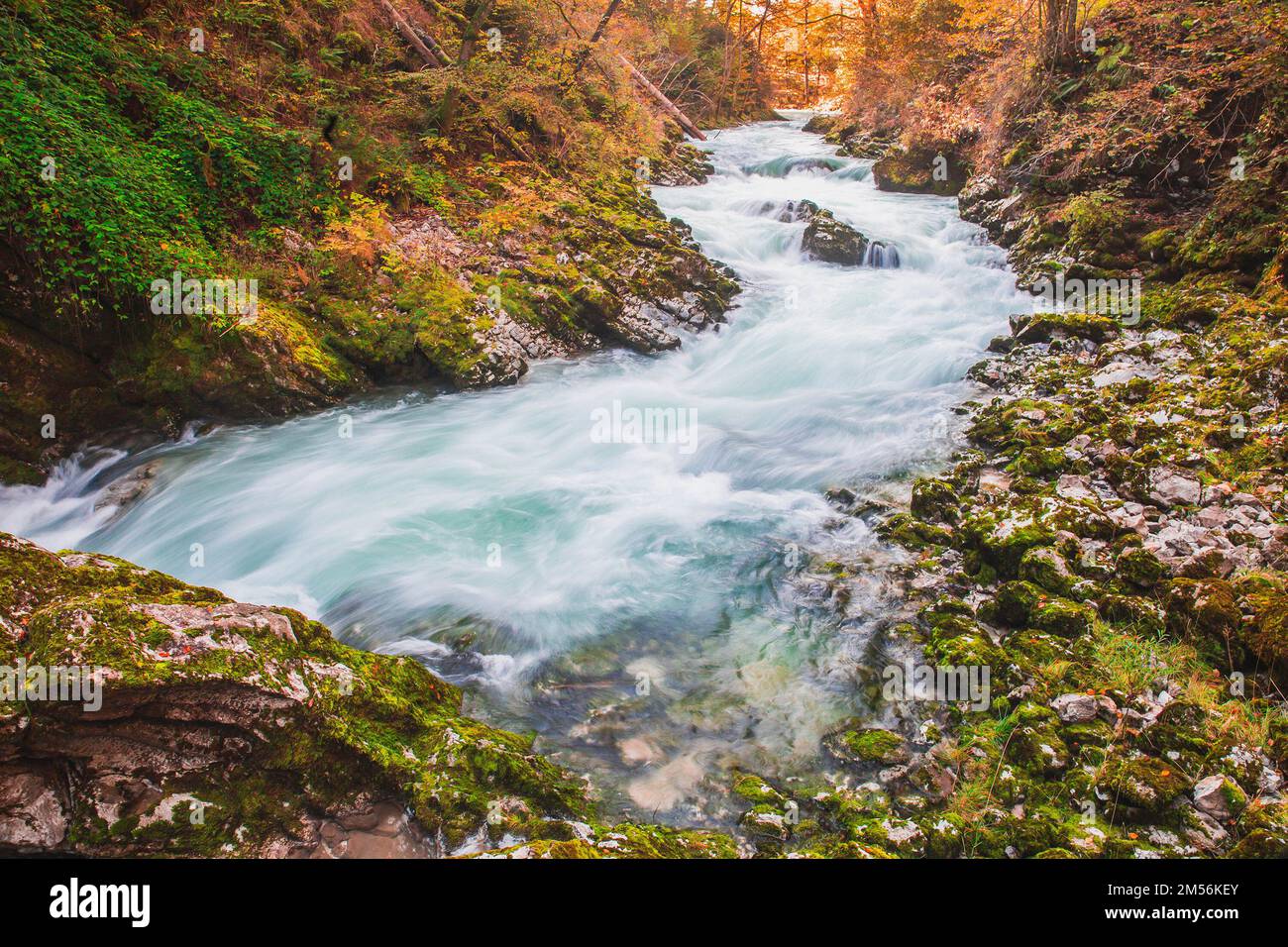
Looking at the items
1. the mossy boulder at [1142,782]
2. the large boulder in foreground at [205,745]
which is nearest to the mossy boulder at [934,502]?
the mossy boulder at [1142,782]

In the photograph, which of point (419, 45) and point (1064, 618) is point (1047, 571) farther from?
point (419, 45)

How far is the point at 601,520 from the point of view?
7.62 metres

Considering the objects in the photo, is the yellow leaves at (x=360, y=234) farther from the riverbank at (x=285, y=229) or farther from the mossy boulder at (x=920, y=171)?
the mossy boulder at (x=920, y=171)

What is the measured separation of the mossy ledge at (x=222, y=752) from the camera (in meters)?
2.55

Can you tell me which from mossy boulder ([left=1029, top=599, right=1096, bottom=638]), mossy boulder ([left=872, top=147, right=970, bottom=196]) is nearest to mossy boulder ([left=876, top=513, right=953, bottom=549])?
mossy boulder ([left=1029, top=599, right=1096, bottom=638])

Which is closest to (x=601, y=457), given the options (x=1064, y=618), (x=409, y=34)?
(x=1064, y=618)

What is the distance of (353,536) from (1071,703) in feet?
21.7

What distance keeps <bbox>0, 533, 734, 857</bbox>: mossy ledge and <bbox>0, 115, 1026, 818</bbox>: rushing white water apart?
3.79 feet

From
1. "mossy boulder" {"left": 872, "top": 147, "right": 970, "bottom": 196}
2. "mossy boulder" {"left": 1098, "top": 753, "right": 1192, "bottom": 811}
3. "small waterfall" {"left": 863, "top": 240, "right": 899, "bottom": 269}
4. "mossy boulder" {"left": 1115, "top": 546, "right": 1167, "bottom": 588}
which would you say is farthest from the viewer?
"mossy boulder" {"left": 872, "top": 147, "right": 970, "bottom": 196}

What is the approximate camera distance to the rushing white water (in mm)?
5016

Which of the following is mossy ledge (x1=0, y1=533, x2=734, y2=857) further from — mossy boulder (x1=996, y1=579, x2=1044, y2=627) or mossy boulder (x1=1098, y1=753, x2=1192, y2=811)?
mossy boulder (x1=996, y1=579, x2=1044, y2=627)

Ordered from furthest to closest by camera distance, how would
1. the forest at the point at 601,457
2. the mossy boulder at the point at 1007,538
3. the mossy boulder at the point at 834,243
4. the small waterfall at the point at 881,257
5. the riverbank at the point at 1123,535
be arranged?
the mossy boulder at the point at 834,243 → the small waterfall at the point at 881,257 → the mossy boulder at the point at 1007,538 → the riverbank at the point at 1123,535 → the forest at the point at 601,457

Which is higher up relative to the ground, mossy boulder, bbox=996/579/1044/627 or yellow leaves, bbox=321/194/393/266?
yellow leaves, bbox=321/194/393/266

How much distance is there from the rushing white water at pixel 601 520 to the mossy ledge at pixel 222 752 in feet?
3.79
